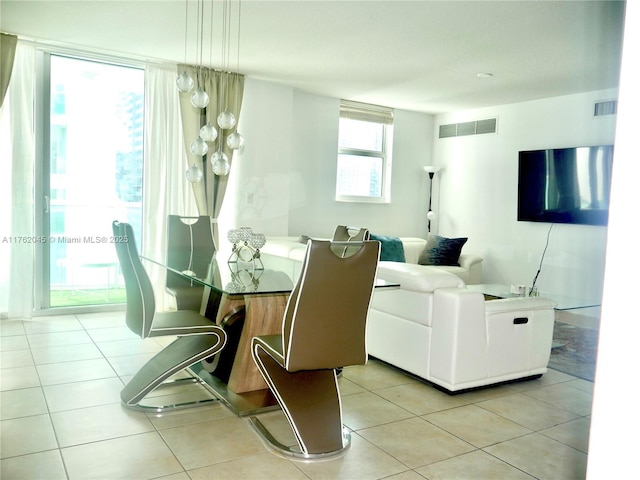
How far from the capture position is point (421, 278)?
3.16 m

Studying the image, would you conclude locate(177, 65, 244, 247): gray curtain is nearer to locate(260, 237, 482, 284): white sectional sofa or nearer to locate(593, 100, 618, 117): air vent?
locate(260, 237, 482, 284): white sectional sofa

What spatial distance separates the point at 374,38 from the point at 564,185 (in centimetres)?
284

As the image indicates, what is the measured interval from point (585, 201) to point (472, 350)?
123 inches

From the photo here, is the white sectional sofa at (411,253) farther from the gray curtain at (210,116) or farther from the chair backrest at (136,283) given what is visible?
the chair backrest at (136,283)

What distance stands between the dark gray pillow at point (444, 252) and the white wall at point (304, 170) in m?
0.96

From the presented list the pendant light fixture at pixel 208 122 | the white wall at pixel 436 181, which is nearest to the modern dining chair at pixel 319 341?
the pendant light fixture at pixel 208 122

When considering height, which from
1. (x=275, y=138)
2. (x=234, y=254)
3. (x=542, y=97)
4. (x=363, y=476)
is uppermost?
(x=542, y=97)

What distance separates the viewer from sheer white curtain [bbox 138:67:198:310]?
16.8 feet

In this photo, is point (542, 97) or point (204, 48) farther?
point (542, 97)

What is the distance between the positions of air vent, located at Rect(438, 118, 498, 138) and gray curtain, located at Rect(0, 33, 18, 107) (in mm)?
5087

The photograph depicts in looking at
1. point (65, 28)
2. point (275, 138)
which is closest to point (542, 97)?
point (275, 138)

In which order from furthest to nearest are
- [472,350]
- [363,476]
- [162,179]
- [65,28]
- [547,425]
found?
[162,179], [65,28], [472,350], [547,425], [363,476]

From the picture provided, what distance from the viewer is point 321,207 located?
21.0 feet

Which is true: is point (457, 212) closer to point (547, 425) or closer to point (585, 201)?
point (585, 201)
